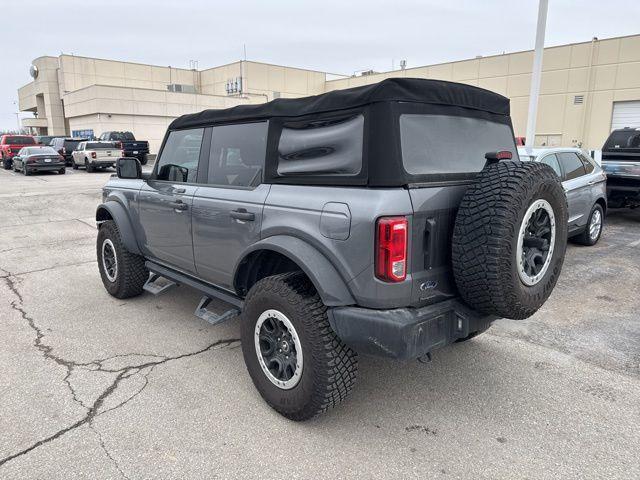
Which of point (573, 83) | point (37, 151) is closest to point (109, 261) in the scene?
point (37, 151)

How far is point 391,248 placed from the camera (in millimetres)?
2506

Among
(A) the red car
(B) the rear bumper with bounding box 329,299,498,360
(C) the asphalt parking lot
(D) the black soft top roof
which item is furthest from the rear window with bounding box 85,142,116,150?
(B) the rear bumper with bounding box 329,299,498,360

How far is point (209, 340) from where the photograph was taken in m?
4.26

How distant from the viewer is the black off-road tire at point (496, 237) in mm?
2522

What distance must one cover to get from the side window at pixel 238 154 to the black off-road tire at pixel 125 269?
173 cm

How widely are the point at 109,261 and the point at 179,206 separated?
1.93 metres

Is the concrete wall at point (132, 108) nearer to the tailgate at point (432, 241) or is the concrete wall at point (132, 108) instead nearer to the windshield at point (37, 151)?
the windshield at point (37, 151)

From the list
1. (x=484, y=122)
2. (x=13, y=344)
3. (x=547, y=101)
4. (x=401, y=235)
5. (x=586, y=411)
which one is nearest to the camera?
(x=401, y=235)

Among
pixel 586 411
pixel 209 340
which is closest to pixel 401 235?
pixel 586 411

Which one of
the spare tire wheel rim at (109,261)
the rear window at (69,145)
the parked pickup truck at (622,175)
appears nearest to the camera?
the spare tire wheel rim at (109,261)

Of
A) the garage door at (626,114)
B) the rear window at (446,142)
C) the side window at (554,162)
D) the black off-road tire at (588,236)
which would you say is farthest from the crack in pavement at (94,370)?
the garage door at (626,114)

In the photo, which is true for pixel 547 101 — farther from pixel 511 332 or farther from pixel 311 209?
pixel 311 209

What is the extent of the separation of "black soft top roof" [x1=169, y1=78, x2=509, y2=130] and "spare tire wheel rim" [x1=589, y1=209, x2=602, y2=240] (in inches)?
194

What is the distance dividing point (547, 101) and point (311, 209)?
25358mm
